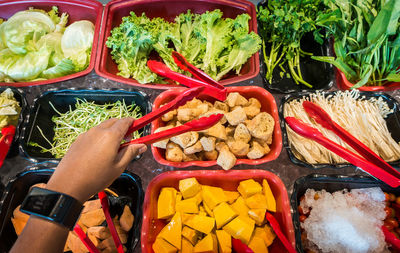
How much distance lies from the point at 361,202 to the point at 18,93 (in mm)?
2862

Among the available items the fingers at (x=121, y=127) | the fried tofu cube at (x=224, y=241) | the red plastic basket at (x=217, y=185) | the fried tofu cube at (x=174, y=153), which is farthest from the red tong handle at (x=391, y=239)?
the fingers at (x=121, y=127)

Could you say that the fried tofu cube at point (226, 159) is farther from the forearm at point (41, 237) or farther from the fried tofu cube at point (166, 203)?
the forearm at point (41, 237)

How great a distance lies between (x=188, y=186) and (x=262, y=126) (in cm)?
69

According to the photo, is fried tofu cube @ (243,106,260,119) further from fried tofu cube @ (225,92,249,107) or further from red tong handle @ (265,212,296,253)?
red tong handle @ (265,212,296,253)

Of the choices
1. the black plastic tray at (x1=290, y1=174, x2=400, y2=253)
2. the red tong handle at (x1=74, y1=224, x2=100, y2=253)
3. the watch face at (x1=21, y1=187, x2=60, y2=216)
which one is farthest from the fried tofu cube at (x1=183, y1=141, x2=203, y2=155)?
the watch face at (x1=21, y1=187, x2=60, y2=216)

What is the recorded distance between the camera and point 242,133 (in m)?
1.94

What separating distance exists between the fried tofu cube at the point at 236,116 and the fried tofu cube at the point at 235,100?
0.35ft

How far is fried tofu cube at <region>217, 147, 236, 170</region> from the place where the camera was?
1.83 m

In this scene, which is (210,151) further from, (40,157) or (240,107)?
(40,157)

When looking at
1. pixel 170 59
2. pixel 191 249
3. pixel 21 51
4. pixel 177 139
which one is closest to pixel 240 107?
pixel 177 139

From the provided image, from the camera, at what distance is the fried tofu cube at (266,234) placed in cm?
177

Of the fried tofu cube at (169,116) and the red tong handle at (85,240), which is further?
the fried tofu cube at (169,116)

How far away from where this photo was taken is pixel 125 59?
241 centimetres

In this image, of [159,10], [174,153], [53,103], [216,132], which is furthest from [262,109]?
[53,103]
